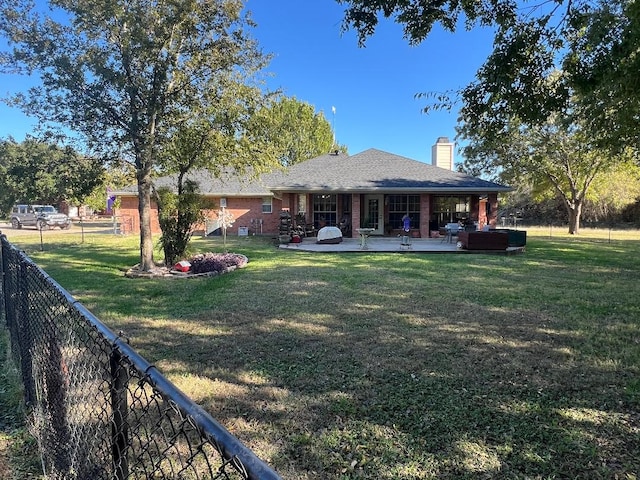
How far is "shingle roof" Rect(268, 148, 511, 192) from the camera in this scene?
761 inches

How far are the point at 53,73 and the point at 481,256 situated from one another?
13204 millimetres

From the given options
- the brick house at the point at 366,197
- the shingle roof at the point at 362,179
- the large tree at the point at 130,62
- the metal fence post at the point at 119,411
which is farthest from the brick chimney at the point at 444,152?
the metal fence post at the point at 119,411

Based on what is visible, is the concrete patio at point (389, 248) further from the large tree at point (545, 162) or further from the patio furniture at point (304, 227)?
the large tree at point (545, 162)

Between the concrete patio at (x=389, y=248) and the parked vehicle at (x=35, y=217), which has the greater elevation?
the parked vehicle at (x=35, y=217)

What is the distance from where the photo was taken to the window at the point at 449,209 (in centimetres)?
2094

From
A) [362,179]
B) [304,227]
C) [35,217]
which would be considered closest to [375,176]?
[362,179]

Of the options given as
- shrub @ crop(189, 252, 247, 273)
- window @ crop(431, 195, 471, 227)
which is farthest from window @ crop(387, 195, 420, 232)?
shrub @ crop(189, 252, 247, 273)

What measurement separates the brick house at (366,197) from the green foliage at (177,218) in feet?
22.6

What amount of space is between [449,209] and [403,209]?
2277 millimetres

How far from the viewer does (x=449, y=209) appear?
2111cm

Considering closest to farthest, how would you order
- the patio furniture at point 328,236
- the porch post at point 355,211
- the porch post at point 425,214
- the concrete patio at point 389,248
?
the concrete patio at point 389,248
the patio furniture at point 328,236
the porch post at point 355,211
the porch post at point 425,214

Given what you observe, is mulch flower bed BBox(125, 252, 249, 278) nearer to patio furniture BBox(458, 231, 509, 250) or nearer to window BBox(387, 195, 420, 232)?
patio furniture BBox(458, 231, 509, 250)

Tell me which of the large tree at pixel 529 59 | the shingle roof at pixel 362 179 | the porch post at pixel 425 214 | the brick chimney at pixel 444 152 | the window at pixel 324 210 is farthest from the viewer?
the brick chimney at pixel 444 152

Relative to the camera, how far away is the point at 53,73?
9.61 meters
